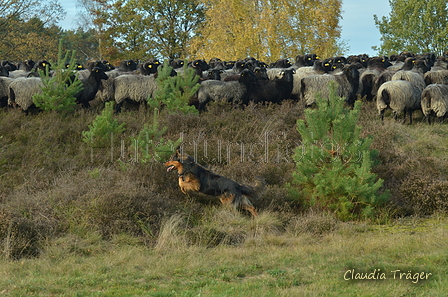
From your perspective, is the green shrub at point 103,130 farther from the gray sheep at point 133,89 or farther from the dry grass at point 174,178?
the gray sheep at point 133,89

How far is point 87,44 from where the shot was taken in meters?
55.7

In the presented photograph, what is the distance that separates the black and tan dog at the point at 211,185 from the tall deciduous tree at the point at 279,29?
22.2 m

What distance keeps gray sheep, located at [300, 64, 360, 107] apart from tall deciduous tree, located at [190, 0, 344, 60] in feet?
46.1

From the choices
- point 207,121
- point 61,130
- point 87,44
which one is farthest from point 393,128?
point 87,44

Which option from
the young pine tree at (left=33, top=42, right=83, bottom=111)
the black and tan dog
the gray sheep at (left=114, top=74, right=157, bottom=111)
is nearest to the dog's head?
the black and tan dog

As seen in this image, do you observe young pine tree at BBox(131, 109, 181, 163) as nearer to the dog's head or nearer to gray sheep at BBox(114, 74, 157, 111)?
the dog's head

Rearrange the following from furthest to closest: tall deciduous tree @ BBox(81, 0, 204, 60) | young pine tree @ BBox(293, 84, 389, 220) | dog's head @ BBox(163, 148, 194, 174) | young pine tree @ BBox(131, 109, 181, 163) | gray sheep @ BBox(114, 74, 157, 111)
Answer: tall deciduous tree @ BBox(81, 0, 204, 60), gray sheep @ BBox(114, 74, 157, 111), young pine tree @ BBox(131, 109, 181, 163), dog's head @ BBox(163, 148, 194, 174), young pine tree @ BBox(293, 84, 389, 220)

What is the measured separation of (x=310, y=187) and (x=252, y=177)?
1420 mm

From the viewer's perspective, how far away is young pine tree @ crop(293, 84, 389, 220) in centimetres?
910

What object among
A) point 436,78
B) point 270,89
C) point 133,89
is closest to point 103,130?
point 133,89

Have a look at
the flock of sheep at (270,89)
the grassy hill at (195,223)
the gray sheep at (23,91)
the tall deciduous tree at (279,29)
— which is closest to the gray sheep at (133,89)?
the flock of sheep at (270,89)

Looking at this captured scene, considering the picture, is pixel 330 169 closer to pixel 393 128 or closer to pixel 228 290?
pixel 228 290

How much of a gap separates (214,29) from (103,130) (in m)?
23.3

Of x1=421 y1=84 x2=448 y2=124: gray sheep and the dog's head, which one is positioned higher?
x1=421 y1=84 x2=448 y2=124: gray sheep
